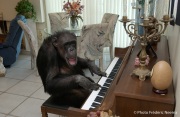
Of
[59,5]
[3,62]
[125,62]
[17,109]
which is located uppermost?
[59,5]

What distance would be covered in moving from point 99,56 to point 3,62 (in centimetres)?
191

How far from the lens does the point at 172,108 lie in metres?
1.01

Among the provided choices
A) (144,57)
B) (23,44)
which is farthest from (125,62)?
(23,44)

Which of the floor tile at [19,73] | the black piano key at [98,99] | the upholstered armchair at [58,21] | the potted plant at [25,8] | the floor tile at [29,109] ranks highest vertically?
the potted plant at [25,8]

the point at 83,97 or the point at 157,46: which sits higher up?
the point at 157,46

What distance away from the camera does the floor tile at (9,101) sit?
8.94 feet

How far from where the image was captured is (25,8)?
4273 millimetres

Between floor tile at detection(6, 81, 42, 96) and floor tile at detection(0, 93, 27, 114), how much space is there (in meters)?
0.12

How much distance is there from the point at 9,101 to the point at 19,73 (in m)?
1.01

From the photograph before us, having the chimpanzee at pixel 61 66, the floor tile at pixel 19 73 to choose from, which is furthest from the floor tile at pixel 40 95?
the chimpanzee at pixel 61 66

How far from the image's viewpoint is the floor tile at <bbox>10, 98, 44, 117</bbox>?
260 cm

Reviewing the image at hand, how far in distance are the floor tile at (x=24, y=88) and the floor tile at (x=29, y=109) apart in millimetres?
238

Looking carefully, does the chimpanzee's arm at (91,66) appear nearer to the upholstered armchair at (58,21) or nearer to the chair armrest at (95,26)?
the chair armrest at (95,26)

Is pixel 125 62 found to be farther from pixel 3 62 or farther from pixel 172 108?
pixel 3 62
